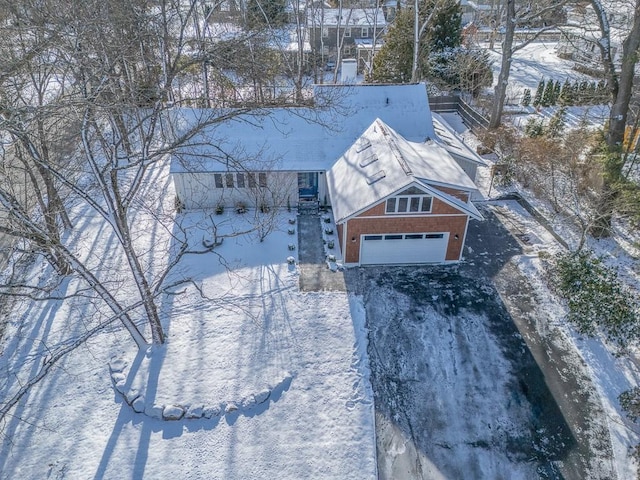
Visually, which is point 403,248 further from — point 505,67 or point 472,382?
point 505,67

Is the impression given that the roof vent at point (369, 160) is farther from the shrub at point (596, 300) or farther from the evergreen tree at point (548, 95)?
the evergreen tree at point (548, 95)

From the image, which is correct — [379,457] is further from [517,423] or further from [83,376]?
[83,376]

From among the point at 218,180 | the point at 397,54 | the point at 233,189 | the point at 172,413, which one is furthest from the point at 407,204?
the point at 397,54

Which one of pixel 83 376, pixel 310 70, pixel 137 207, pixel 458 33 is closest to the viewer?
pixel 83 376

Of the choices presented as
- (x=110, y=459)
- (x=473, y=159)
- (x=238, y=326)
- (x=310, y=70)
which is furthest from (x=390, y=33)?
(x=110, y=459)

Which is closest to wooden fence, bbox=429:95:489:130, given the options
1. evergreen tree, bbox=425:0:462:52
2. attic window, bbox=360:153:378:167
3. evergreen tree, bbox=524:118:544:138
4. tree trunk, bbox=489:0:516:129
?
tree trunk, bbox=489:0:516:129

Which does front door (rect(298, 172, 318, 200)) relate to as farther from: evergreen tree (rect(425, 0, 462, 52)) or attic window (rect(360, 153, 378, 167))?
evergreen tree (rect(425, 0, 462, 52))
